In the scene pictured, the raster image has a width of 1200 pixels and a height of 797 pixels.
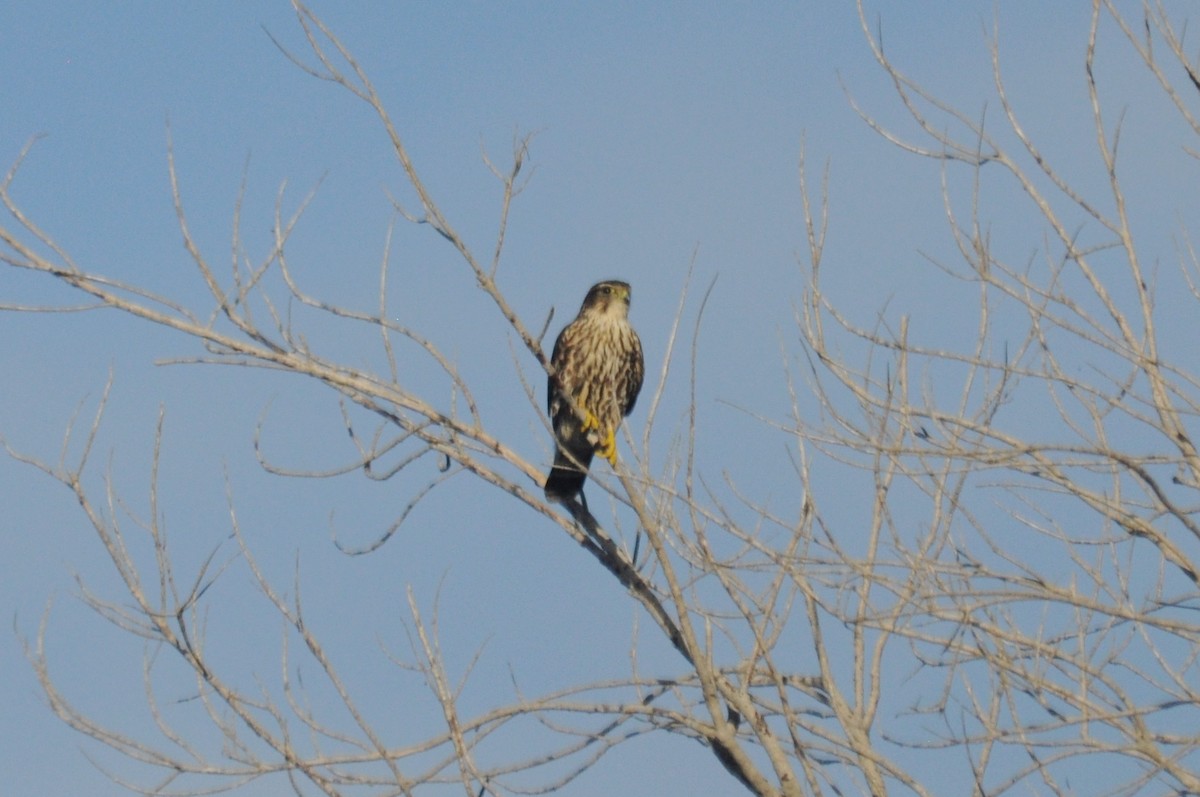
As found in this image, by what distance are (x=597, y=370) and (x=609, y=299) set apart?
412 mm

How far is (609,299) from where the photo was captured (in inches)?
276

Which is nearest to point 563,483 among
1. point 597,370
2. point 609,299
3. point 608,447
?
point 608,447

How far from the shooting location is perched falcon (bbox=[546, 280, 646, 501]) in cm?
654

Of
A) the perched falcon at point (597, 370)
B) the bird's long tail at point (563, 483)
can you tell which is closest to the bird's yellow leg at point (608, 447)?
the perched falcon at point (597, 370)

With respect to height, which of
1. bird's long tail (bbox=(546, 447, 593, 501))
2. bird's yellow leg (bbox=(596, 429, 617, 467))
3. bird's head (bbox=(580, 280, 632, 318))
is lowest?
bird's long tail (bbox=(546, 447, 593, 501))

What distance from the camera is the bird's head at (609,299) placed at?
22.9 feet

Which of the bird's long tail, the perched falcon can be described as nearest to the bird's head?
the perched falcon

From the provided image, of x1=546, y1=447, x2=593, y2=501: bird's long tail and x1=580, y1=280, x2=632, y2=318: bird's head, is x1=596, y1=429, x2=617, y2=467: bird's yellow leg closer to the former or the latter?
x1=546, y1=447, x2=593, y2=501: bird's long tail

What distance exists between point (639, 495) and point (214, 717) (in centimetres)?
144

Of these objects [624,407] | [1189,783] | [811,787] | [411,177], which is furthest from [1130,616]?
[624,407]

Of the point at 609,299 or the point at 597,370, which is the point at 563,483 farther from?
the point at 609,299

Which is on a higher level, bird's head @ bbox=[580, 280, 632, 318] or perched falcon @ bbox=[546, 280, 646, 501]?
bird's head @ bbox=[580, 280, 632, 318]

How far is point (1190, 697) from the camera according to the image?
3.58m

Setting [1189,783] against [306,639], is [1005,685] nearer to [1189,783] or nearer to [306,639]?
[1189,783]
